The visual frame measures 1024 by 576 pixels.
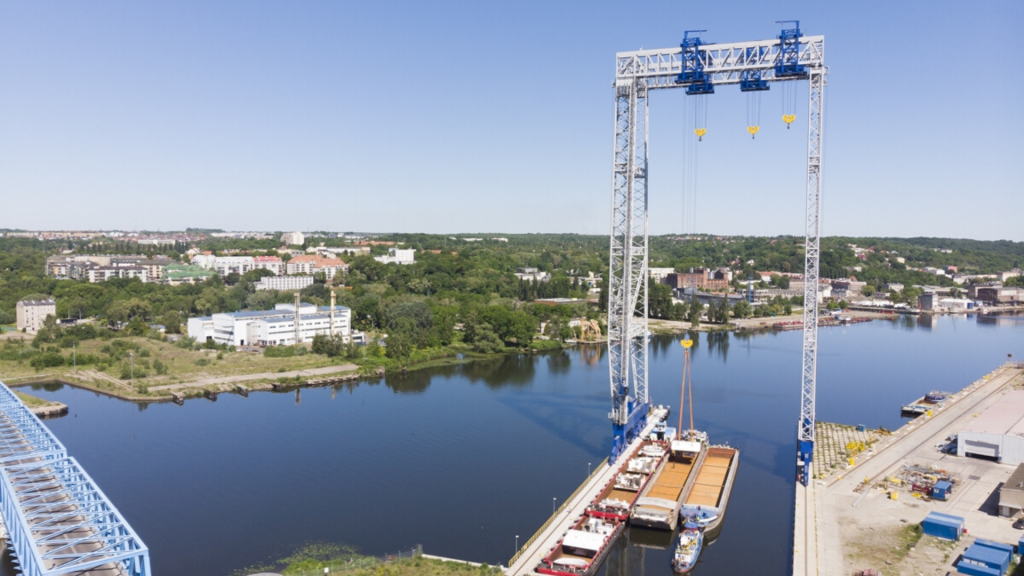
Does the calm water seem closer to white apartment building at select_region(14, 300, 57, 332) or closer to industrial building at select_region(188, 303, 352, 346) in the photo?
industrial building at select_region(188, 303, 352, 346)

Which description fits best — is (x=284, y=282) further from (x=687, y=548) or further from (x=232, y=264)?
(x=687, y=548)

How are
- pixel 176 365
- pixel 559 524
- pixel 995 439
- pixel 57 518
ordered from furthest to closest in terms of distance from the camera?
pixel 176 365 → pixel 995 439 → pixel 559 524 → pixel 57 518

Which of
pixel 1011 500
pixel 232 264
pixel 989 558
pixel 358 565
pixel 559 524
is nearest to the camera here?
pixel 989 558

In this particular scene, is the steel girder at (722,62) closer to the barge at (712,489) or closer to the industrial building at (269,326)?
the barge at (712,489)

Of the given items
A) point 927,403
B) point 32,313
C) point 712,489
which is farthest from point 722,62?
point 32,313

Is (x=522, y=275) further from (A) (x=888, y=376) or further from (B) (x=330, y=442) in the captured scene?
(B) (x=330, y=442)

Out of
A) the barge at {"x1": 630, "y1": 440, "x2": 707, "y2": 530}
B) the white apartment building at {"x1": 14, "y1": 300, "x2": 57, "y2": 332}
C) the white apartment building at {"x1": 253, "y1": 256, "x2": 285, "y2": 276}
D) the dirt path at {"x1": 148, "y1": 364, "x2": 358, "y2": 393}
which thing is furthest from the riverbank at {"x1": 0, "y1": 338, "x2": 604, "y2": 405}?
the white apartment building at {"x1": 253, "y1": 256, "x2": 285, "y2": 276}
